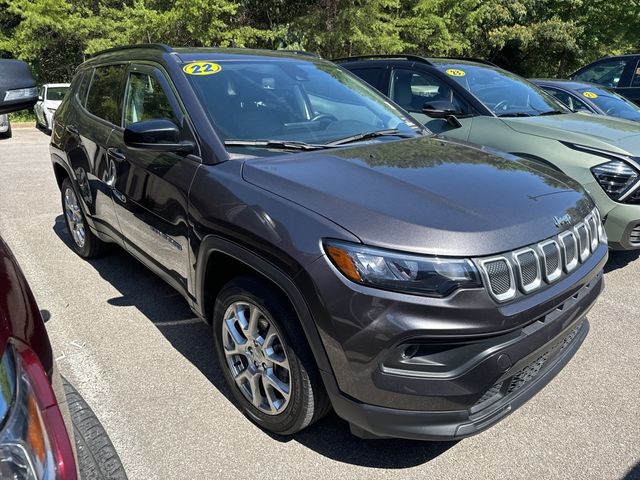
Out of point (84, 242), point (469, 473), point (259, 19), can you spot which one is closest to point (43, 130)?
point (259, 19)

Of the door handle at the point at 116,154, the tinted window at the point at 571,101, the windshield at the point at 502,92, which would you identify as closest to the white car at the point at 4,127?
the door handle at the point at 116,154

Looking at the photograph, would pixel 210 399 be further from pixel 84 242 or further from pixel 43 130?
pixel 43 130

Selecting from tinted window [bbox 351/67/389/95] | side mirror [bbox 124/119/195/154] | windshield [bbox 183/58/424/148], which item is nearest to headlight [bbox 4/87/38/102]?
side mirror [bbox 124/119/195/154]

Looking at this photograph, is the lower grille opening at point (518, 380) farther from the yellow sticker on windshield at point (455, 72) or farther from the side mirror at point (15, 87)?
the yellow sticker on windshield at point (455, 72)

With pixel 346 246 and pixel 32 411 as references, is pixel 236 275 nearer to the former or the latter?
pixel 346 246

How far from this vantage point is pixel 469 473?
229 cm

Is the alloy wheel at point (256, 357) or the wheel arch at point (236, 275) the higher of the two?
the wheel arch at point (236, 275)

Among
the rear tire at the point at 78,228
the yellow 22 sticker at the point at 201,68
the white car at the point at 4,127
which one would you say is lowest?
the white car at the point at 4,127

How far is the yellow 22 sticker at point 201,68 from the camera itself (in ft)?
9.97

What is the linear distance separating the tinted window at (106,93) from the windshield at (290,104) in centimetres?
101

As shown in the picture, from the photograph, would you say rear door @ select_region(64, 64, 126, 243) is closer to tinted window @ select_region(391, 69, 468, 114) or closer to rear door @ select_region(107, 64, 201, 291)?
rear door @ select_region(107, 64, 201, 291)

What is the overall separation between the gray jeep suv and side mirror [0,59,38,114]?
23.5 inches

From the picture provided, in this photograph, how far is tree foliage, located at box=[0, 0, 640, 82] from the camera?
56.0 feet

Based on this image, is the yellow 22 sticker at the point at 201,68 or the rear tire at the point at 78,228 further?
the rear tire at the point at 78,228
